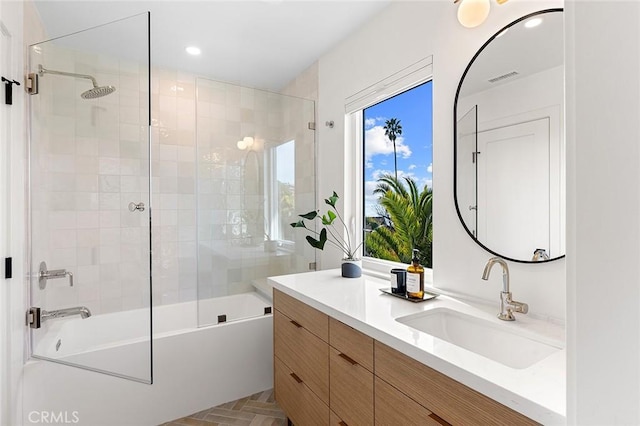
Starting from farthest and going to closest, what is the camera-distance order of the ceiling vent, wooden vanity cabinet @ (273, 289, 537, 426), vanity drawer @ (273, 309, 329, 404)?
1. vanity drawer @ (273, 309, 329, 404)
2. the ceiling vent
3. wooden vanity cabinet @ (273, 289, 537, 426)

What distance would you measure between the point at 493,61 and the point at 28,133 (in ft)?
7.89

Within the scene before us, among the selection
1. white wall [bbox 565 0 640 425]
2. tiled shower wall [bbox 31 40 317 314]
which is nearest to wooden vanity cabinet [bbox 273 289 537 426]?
white wall [bbox 565 0 640 425]

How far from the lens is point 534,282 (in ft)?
4.12

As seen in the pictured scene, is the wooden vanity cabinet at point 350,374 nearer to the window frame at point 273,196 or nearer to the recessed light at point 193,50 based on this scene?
the window frame at point 273,196

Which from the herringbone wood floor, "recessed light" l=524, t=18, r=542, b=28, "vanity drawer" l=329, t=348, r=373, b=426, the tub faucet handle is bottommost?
the herringbone wood floor

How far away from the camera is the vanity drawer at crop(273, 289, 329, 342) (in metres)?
1.45

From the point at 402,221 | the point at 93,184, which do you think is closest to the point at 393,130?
the point at 402,221

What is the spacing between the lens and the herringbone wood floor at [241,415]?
195 centimetres

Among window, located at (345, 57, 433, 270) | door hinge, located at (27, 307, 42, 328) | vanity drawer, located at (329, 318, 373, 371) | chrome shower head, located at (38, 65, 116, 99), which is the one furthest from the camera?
window, located at (345, 57, 433, 270)

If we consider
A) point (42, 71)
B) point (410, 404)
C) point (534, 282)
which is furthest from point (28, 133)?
point (534, 282)

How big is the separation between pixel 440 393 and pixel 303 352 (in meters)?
0.84

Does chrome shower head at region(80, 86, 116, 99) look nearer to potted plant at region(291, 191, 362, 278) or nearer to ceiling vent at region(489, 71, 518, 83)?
potted plant at region(291, 191, 362, 278)

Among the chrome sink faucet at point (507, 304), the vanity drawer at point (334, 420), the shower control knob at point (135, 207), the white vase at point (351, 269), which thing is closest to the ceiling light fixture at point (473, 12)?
the chrome sink faucet at point (507, 304)

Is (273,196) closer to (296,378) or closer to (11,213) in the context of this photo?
(296,378)
